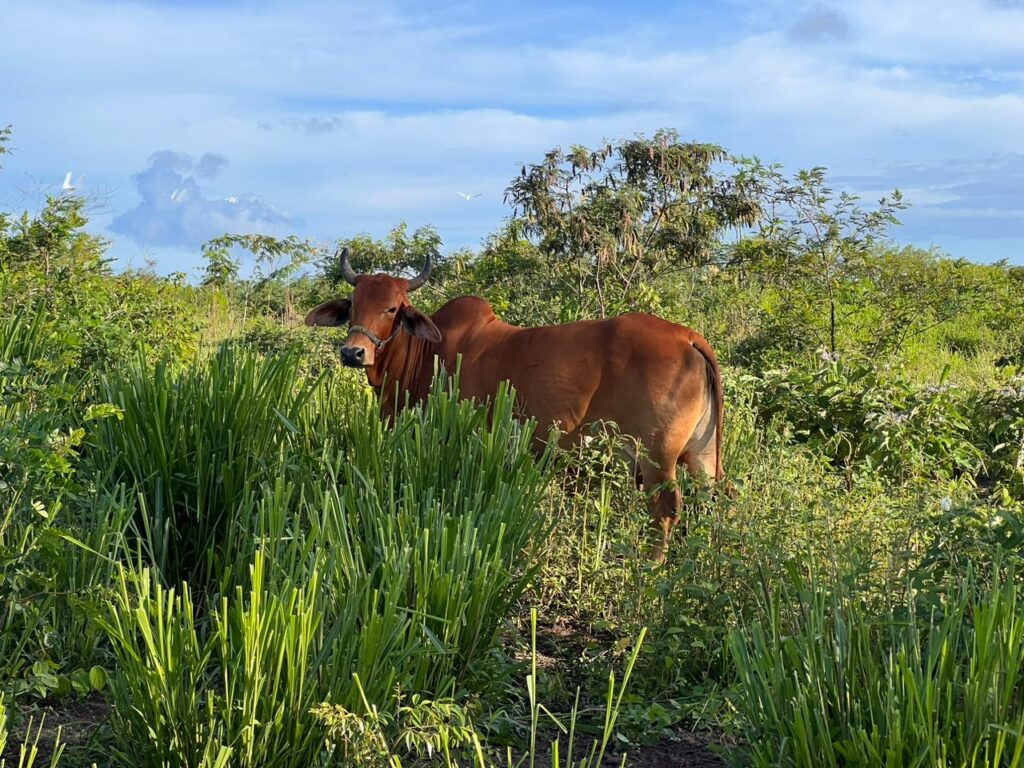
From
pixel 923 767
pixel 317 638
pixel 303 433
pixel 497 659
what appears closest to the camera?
pixel 923 767

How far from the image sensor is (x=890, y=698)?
92.1 inches

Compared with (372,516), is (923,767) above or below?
below

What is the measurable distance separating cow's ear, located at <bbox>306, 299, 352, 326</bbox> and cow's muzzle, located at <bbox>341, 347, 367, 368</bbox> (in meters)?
0.41

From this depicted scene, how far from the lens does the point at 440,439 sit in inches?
162

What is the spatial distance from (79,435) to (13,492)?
1.49ft

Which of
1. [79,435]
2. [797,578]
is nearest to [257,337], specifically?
[79,435]

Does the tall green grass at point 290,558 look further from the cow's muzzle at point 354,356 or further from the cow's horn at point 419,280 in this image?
the cow's horn at point 419,280

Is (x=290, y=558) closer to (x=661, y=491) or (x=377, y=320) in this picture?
(x=661, y=491)

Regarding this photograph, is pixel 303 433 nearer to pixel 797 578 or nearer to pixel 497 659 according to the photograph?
pixel 497 659

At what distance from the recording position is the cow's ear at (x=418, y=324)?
600cm

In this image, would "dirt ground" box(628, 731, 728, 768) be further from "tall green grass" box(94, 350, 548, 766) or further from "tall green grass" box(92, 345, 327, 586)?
"tall green grass" box(92, 345, 327, 586)

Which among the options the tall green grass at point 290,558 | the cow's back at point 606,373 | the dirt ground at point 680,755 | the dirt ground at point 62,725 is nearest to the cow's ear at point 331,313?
the cow's back at point 606,373

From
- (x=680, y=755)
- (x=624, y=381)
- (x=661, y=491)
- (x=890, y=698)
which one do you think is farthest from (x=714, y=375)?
(x=890, y=698)

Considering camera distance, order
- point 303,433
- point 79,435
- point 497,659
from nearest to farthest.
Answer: point 79,435, point 497,659, point 303,433
